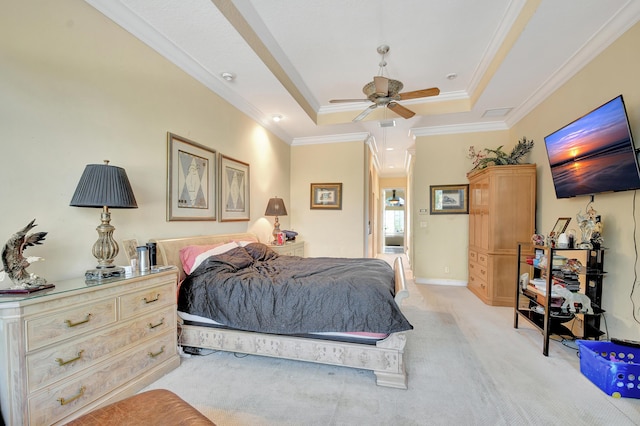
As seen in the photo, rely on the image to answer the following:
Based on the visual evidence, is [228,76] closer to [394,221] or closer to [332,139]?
[332,139]

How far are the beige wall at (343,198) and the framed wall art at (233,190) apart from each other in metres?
1.68

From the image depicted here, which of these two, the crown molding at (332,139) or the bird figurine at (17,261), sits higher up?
the crown molding at (332,139)

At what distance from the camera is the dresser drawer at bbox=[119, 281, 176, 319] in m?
→ 1.79

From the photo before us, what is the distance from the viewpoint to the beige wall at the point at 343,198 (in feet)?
17.1

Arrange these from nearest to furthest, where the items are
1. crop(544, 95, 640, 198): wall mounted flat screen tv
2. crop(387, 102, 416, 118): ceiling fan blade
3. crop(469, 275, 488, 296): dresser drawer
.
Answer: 1. crop(544, 95, 640, 198): wall mounted flat screen tv
2. crop(387, 102, 416, 118): ceiling fan blade
3. crop(469, 275, 488, 296): dresser drawer

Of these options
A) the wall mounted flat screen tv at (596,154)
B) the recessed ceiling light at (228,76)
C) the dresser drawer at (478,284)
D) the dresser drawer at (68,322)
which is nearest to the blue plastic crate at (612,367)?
the wall mounted flat screen tv at (596,154)

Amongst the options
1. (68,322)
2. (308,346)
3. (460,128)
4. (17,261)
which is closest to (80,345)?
(68,322)

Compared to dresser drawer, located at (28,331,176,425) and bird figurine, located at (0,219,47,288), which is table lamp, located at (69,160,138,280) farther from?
dresser drawer, located at (28,331,176,425)

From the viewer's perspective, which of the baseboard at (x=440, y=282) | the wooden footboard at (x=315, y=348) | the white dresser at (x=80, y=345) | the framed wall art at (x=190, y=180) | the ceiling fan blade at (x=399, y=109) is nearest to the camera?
the white dresser at (x=80, y=345)

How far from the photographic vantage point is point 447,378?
204 cm

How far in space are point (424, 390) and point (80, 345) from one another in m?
2.20

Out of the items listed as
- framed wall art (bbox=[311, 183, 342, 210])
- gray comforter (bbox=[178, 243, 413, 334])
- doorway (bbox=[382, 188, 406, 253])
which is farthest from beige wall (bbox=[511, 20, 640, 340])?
doorway (bbox=[382, 188, 406, 253])

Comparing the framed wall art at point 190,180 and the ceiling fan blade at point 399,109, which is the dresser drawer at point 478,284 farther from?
the framed wall art at point 190,180

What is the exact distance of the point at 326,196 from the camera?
5348 millimetres
